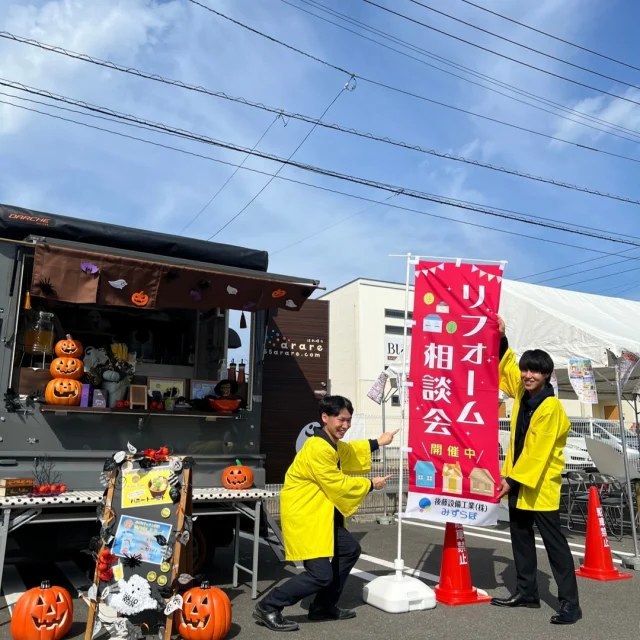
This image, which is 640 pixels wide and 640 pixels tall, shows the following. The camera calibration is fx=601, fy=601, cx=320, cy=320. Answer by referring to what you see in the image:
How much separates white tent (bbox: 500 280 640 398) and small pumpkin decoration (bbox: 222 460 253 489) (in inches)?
189

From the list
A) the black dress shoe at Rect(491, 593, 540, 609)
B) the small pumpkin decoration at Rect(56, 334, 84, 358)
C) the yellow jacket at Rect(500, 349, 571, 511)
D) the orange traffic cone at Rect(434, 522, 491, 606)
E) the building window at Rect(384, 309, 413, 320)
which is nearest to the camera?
the yellow jacket at Rect(500, 349, 571, 511)

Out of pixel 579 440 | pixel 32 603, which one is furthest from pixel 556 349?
pixel 32 603

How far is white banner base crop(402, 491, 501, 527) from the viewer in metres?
4.73

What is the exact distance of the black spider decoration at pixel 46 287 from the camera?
4773 mm

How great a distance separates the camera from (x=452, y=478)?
191 inches

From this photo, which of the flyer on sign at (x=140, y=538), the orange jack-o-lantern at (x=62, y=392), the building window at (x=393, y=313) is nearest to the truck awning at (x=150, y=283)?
the orange jack-o-lantern at (x=62, y=392)

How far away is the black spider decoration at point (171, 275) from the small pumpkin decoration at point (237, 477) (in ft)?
5.68

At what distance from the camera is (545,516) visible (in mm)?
4430

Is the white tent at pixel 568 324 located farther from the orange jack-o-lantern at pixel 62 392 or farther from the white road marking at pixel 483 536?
the orange jack-o-lantern at pixel 62 392

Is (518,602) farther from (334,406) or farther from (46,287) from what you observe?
(46,287)

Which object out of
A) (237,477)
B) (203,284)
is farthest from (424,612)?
(203,284)

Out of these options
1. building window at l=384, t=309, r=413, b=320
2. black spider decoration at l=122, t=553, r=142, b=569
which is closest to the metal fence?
black spider decoration at l=122, t=553, r=142, b=569

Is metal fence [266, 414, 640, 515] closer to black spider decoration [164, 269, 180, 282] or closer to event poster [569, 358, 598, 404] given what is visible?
event poster [569, 358, 598, 404]

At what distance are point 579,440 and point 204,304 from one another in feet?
30.8
